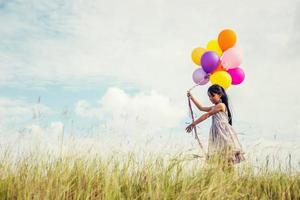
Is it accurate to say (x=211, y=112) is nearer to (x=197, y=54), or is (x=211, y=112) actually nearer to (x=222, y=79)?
(x=222, y=79)

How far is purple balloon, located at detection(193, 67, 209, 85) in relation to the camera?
23.8 feet

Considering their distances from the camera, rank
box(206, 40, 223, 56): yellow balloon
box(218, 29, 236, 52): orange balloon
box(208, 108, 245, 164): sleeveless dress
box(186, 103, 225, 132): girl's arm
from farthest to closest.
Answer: box(206, 40, 223, 56): yellow balloon, box(218, 29, 236, 52): orange balloon, box(186, 103, 225, 132): girl's arm, box(208, 108, 245, 164): sleeveless dress

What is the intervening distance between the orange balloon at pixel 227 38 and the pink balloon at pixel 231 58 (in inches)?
5.0

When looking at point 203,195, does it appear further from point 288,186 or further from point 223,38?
point 223,38

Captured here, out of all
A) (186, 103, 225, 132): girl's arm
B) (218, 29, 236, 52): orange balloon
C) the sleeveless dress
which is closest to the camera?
the sleeveless dress

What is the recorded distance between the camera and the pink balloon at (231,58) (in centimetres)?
709

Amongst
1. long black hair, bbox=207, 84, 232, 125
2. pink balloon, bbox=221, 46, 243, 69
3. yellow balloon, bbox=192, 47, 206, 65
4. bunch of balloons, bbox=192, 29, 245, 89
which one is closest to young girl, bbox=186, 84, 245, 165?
long black hair, bbox=207, 84, 232, 125

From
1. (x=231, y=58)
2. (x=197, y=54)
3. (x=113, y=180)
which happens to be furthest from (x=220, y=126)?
(x=113, y=180)

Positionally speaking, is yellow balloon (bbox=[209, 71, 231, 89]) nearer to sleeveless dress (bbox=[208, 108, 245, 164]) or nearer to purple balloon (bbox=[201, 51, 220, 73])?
purple balloon (bbox=[201, 51, 220, 73])

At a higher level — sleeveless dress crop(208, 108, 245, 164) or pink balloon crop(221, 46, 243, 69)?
pink balloon crop(221, 46, 243, 69)

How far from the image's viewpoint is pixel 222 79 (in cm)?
698

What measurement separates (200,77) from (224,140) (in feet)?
3.97

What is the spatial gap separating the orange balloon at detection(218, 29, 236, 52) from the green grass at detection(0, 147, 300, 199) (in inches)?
101

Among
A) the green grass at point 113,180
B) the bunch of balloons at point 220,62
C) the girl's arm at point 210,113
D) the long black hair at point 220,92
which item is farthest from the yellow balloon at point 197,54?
the green grass at point 113,180
